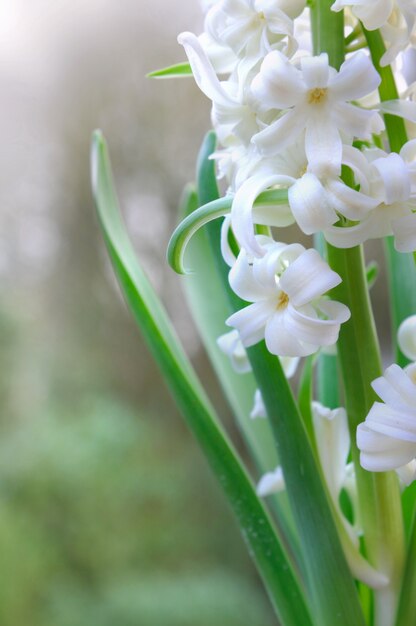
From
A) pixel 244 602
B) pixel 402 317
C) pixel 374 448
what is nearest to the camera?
pixel 374 448

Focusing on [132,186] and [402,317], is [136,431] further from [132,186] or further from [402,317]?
[402,317]

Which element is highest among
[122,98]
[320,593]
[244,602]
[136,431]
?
[122,98]

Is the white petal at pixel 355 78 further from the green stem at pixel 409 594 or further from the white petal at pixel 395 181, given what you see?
the green stem at pixel 409 594

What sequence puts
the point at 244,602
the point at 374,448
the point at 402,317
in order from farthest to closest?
the point at 244,602 < the point at 402,317 < the point at 374,448

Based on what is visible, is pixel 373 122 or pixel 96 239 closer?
pixel 373 122

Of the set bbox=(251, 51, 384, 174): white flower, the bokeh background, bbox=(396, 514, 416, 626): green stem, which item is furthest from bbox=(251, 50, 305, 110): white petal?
the bokeh background

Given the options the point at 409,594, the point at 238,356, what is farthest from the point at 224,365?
the point at 409,594

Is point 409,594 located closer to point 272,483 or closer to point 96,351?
point 272,483

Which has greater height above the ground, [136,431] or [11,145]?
[11,145]

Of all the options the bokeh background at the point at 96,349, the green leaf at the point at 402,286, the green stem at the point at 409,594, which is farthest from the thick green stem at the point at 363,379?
the bokeh background at the point at 96,349

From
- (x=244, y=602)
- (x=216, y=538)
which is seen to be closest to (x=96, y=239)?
(x=216, y=538)
